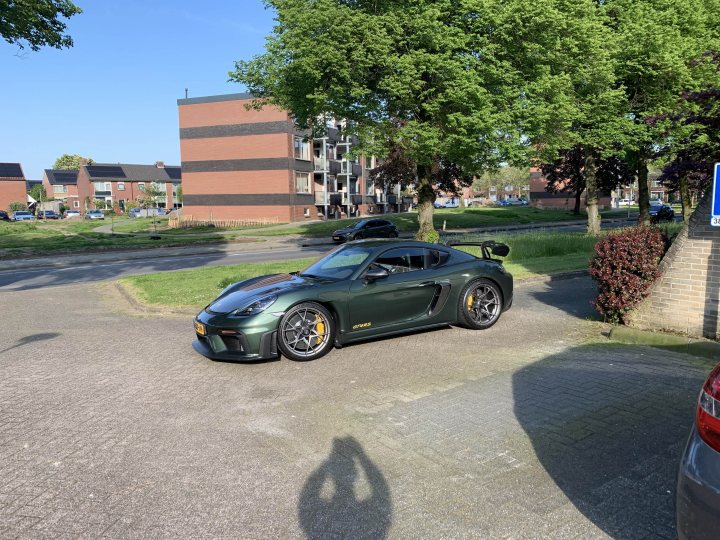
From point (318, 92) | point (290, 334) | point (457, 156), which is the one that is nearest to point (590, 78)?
point (457, 156)

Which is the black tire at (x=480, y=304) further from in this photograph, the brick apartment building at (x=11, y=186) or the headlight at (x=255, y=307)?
the brick apartment building at (x=11, y=186)

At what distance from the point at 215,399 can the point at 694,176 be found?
12575 mm

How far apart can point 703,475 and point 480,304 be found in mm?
5610

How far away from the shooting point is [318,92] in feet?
55.3

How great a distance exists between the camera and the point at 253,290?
6727 millimetres

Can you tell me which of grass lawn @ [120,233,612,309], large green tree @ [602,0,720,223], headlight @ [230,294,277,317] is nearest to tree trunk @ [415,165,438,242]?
grass lawn @ [120,233,612,309]

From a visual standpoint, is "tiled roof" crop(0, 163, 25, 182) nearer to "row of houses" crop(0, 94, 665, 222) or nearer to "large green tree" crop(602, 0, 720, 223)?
"row of houses" crop(0, 94, 665, 222)

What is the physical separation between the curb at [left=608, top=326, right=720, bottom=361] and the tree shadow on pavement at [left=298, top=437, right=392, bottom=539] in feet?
14.4

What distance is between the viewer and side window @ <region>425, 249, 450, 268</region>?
7500mm

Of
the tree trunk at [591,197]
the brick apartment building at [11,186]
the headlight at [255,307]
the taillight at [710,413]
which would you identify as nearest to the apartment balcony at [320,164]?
the tree trunk at [591,197]

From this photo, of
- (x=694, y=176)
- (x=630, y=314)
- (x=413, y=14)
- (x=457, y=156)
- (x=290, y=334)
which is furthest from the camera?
(x=457, y=156)

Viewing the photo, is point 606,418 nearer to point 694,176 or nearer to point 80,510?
point 80,510

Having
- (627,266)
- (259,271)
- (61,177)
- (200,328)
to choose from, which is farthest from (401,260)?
(61,177)

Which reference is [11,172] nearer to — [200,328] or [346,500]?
[200,328]
